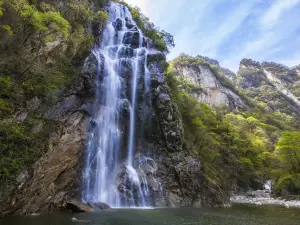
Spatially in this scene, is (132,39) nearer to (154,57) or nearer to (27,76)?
(154,57)

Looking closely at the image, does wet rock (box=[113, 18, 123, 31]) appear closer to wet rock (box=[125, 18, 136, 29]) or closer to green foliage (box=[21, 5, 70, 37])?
wet rock (box=[125, 18, 136, 29])

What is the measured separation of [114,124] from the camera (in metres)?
25.2

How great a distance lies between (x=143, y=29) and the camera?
3888 centimetres

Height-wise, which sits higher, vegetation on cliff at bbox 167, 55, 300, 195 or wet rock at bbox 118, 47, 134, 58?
wet rock at bbox 118, 47, 134, 58

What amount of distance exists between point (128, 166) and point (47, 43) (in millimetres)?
13618

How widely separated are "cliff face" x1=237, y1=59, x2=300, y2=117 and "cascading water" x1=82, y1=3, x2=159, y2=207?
81750 mm

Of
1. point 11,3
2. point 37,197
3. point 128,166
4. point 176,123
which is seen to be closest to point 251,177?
point 176,123

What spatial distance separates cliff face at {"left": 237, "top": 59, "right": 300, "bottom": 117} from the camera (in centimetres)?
10388

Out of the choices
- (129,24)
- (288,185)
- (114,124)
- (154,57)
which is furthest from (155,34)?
(288,185)

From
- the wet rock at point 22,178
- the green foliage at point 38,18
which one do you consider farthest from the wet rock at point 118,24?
the wet rock at point 22,178

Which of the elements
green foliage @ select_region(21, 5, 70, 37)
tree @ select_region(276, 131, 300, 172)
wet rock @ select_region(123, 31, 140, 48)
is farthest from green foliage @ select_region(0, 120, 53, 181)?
tree @ select_region(276, 131, 300, 172)

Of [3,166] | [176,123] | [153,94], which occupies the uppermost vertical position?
[153,94]

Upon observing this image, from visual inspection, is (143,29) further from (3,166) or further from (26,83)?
(3,166)

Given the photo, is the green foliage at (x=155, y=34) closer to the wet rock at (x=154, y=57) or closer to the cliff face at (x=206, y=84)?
the wet rock at (x=154, y=57)
